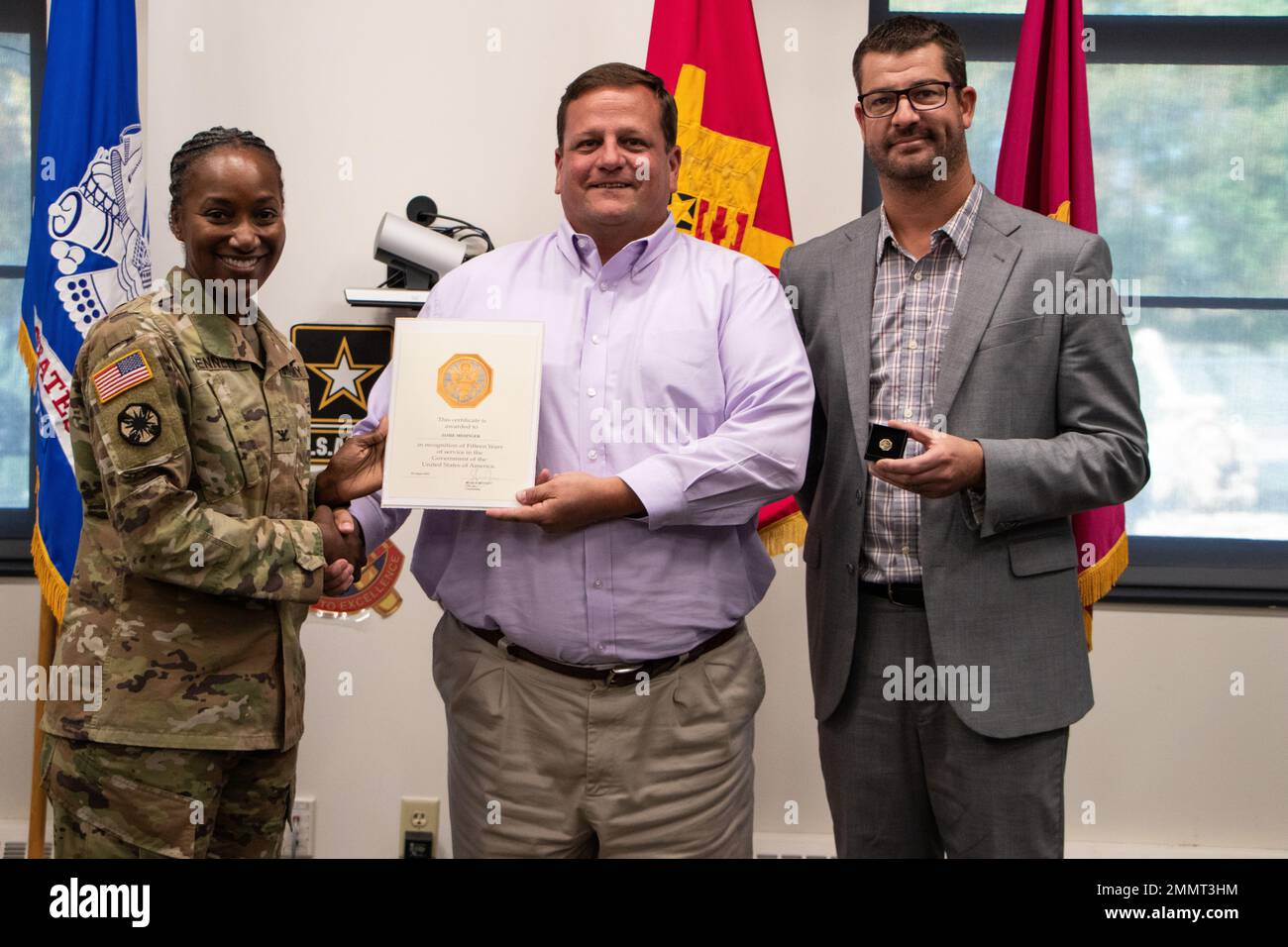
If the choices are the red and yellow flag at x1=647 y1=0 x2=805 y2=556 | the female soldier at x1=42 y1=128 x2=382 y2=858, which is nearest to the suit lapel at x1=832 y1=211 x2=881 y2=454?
the red and yellow flag at x1=647 y1=0 x2=805 y2=556

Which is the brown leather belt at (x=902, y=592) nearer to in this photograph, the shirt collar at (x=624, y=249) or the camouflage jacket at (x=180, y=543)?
the shirt collar at (x=624, y=249)

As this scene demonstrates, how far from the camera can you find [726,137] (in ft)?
9.53

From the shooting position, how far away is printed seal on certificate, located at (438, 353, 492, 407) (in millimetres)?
1827

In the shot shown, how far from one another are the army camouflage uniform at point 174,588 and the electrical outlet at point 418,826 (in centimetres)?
147

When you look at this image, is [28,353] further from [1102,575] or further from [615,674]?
[1102,575]

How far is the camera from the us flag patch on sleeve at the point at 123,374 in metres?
1.64

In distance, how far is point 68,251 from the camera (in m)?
2.77

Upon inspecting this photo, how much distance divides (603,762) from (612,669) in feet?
0.51

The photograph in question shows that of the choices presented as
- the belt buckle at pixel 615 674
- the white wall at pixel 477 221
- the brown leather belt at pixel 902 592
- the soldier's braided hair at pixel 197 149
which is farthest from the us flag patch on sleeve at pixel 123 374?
the white wall at pixel 477 221

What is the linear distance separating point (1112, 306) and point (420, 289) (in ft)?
6.06

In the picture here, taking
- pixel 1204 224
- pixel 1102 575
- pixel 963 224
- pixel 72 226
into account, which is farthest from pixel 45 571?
pixel 1204 224

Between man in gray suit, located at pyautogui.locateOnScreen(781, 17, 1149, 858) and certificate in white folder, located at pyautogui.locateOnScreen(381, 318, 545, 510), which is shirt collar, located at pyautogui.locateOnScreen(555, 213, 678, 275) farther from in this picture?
man in gray suit, located at pyautogui.locateOnScreen(781, 17, 1149, 858)
